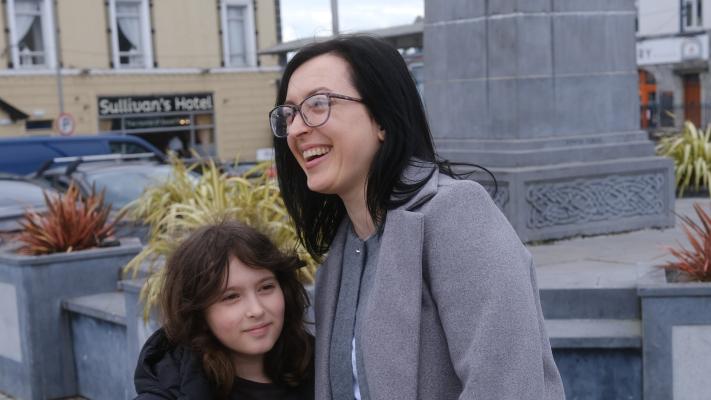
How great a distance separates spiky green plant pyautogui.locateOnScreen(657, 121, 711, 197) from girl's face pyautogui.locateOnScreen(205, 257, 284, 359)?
884 cm

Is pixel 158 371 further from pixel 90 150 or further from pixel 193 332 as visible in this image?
pixel 90 150

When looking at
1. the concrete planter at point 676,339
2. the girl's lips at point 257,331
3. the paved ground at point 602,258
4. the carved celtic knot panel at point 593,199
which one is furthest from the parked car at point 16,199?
the girl's lips at point 257,331

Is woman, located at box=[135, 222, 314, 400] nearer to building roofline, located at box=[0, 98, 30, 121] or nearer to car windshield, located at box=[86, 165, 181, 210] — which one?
car windshield, located at box=[86, 165, 181, 210]

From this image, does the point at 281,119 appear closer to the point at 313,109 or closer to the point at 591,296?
the point at 313,109

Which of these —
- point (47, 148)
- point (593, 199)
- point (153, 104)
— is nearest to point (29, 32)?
point (153, 104)

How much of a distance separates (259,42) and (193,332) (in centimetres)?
3573

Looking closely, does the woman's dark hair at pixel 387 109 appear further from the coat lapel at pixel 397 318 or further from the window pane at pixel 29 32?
the window pane at pixel 29 32

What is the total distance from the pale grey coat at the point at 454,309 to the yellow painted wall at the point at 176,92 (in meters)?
28.1

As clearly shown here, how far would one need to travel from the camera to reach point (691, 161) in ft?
36.9

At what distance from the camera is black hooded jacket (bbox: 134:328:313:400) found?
262cm

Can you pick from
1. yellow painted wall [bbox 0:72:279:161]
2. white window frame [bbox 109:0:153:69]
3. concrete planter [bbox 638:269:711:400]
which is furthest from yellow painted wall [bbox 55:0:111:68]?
concrete planter [bbox 638:269:711:400]

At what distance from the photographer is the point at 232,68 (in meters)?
37.2

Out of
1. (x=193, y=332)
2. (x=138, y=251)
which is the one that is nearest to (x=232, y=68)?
(x=138, y=251)

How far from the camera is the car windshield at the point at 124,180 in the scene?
34.1 feet
